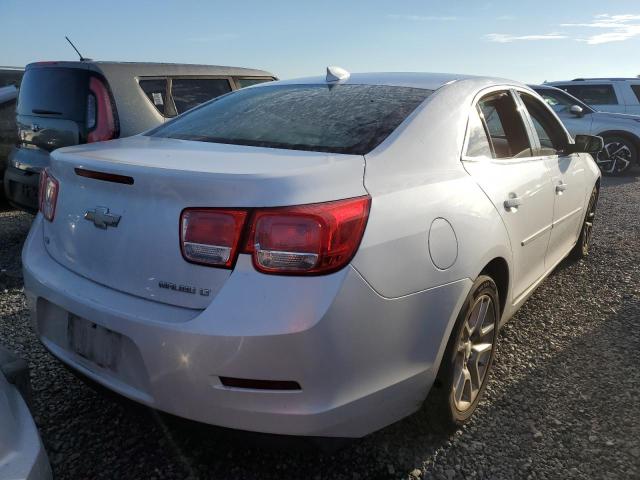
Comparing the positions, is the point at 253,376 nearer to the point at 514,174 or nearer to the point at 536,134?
the point at 514,174

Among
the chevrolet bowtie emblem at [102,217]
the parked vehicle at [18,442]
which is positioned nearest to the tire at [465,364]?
the chevrolet bowtie emblem at [102,217]

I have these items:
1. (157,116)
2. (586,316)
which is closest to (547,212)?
(586,316)

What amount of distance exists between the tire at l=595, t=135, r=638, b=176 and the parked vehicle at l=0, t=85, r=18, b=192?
980cm

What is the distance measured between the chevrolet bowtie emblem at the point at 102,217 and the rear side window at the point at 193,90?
3532 mm

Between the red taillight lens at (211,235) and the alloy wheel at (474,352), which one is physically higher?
the red taillight lens at (211,235)

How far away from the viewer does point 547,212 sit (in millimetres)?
3252

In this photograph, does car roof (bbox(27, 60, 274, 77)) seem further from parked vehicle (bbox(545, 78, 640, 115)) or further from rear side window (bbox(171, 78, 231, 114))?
parked vehicle (bbox(545, 78, 640, 115))

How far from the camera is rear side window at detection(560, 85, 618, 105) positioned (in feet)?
40.7

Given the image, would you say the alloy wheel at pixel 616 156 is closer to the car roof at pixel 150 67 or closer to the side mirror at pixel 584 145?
the side mirror at pixel 584 145

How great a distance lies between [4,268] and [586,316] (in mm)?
4359

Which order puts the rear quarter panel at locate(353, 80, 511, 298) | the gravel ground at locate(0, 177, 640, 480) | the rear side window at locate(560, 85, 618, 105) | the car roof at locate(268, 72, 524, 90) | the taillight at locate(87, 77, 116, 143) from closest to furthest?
the rear quarter panel at locate(353, 80, 511, 298), the gravel ground at locate(0, 177, 640, 480), the car roof at locate(268, 72, 524, 90), the taillight at locate(87, 77, 116, 143), the rear side window at locate(560, 85, 618, 105)

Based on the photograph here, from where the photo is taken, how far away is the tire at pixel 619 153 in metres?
10.9

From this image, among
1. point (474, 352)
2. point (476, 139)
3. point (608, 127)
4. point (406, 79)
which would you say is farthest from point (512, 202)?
point (608, 127)

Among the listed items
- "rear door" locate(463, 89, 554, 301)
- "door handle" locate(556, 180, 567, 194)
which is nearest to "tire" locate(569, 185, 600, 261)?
"door handle" locate(556, 180, 567, 194)
